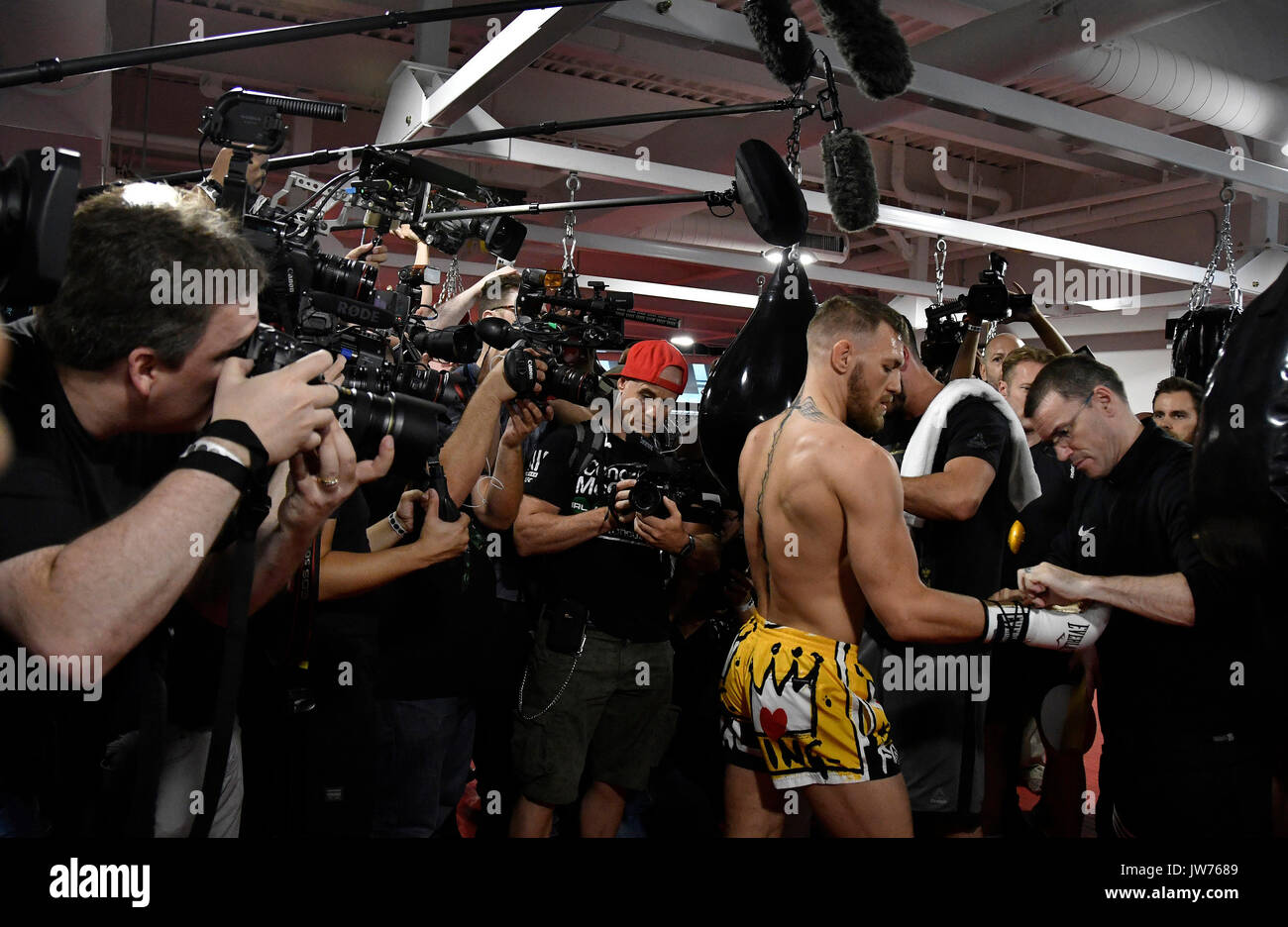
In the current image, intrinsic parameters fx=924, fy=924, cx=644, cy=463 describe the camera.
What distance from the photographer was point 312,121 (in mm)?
6508

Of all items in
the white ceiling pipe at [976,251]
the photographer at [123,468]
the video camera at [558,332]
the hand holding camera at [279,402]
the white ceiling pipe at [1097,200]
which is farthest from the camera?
the white ceiling pipe at [976,251]

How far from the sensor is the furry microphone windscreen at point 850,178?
2162 mm

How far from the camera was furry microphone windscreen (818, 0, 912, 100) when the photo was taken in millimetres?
Answer: 1800

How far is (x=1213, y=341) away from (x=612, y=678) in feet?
7.46

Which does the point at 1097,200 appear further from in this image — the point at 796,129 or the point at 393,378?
the point at 393,378

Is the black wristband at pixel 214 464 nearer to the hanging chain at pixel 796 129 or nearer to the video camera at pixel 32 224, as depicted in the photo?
the video camera at pixel 32 224

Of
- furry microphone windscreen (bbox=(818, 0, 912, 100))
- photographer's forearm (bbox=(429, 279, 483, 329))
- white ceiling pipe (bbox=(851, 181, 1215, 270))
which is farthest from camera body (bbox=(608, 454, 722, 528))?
white ceiling pipe (bbox=(851, 181, 1215, 270))

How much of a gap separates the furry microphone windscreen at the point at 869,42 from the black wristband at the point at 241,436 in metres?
1.33

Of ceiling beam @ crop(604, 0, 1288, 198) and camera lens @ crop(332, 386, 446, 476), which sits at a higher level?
ceiling beam @ crop(604, 0, 1288, 198)

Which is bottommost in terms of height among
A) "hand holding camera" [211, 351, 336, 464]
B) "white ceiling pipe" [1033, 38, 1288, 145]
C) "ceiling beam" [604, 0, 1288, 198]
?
"hand holding camera" [211, 351, 336, 464]

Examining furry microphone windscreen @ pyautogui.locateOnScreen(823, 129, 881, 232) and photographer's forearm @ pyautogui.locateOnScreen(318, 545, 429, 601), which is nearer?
photographer's forearm @ pyautogui.locateOnScreen(318, 545, 429, 601)

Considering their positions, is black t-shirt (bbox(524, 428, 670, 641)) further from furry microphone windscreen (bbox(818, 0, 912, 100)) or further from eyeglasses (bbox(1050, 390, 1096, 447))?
furry microphone windscreen (bbox(818, 0, 912, 100))

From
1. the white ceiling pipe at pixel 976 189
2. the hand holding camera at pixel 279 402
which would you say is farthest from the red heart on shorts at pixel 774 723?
the white ceiling pipe at pixel 976 189

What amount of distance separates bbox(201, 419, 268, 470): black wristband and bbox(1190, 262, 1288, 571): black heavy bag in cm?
123
